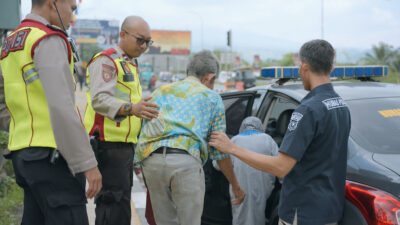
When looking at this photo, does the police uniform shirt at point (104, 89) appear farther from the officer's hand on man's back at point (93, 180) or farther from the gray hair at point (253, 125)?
the gray hair at point (253, 125)

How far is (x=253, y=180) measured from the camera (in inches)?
143

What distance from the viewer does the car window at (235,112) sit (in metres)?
4.58

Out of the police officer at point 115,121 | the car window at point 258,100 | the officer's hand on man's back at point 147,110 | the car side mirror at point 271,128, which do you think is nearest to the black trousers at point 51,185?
the officer's hand on man's back at point 147,110

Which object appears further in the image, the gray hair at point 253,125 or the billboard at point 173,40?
the billboard at point 173,40

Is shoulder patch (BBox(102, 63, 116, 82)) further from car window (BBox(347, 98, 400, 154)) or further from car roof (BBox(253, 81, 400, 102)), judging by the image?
car window (BBox(347, 98, 400, 154))

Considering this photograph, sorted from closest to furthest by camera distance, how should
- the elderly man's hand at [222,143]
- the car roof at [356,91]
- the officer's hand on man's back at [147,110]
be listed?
the elderly man's hand at [222,143], the officer's hand on man's back at [147,110], the car roof at [356,91]

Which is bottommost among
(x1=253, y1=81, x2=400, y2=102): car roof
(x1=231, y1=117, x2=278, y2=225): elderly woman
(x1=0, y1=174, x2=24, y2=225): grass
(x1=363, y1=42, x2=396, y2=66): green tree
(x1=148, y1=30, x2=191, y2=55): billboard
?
(x1=0, y1=174, x2=24, y2=225): grass

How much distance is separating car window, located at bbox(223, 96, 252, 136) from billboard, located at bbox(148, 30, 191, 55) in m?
62.4

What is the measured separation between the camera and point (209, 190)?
3799 mm

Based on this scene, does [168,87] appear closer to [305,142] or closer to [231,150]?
[231,150]

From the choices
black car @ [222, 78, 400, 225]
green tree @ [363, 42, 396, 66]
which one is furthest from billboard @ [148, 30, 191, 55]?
black car @ [222, 78, 400, 225]

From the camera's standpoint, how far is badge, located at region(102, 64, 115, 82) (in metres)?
3.01

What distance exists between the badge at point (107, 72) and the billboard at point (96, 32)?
58475mm

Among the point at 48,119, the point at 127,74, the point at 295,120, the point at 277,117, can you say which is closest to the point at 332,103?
the point at 295,120
